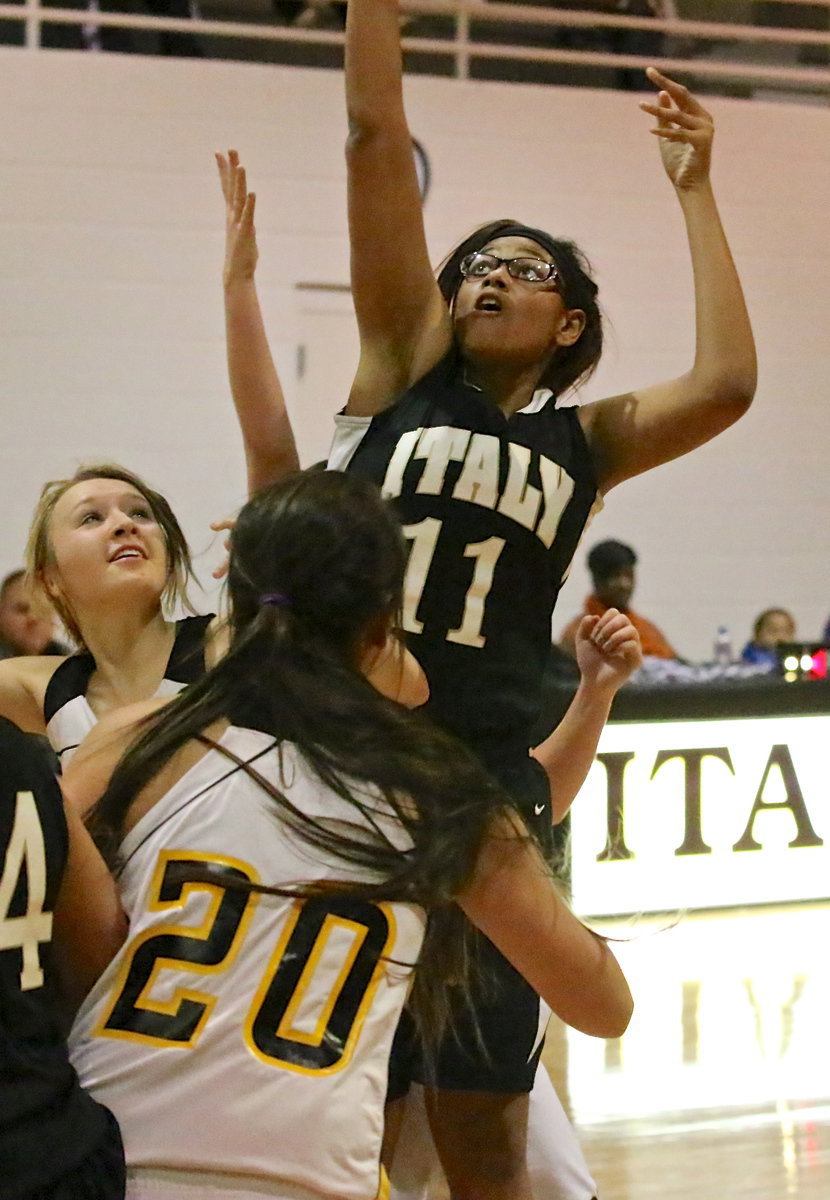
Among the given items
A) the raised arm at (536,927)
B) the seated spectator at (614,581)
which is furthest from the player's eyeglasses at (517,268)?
the seated spectator at (614,581)

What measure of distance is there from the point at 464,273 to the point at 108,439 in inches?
237

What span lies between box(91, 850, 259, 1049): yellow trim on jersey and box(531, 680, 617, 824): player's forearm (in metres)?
0.82

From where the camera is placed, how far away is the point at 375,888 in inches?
51.7

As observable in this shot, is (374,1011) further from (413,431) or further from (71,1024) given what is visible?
(413,431)

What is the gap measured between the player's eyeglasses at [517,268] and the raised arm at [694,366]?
185mm

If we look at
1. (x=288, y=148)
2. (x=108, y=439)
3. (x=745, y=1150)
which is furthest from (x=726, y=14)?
(x=745, y=1150)

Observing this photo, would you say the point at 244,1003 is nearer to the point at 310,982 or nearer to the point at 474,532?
the point at 310,982

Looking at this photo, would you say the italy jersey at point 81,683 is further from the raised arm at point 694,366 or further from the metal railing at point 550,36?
the metal railing at point 550,36

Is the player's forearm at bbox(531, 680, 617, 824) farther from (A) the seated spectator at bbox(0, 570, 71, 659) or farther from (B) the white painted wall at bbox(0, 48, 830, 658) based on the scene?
(B) the white painted wall at bbox(0, 48, 830, 658)

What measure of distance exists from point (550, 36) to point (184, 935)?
27.7ft

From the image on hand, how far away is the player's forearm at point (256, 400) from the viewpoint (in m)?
2.05

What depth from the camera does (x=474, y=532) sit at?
183 cm

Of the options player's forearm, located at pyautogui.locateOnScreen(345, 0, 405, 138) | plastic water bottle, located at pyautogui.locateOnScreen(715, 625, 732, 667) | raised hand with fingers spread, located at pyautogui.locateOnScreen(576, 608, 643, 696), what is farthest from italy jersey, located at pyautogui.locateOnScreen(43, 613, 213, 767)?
plastic water bottle, located at pyautogui.locateOnScreen(715, 625, 732, 667)

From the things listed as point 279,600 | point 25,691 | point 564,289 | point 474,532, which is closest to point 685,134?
point 564,289
